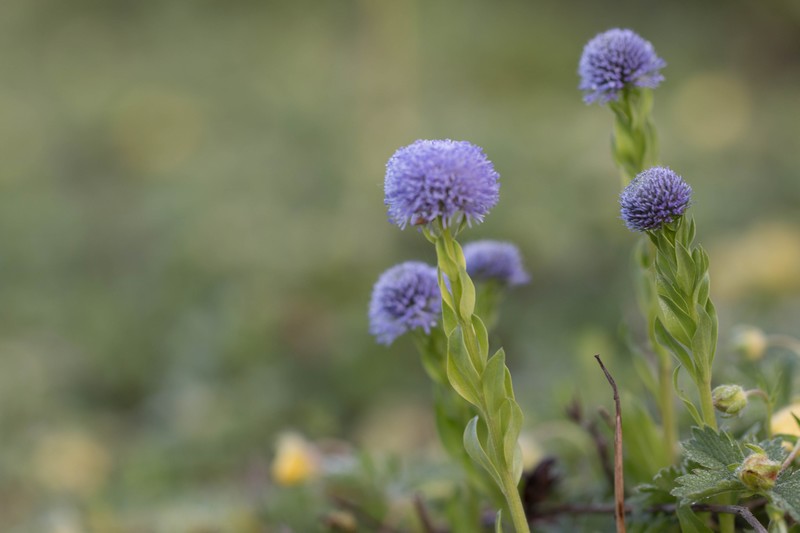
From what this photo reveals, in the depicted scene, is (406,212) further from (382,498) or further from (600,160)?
(600,160)

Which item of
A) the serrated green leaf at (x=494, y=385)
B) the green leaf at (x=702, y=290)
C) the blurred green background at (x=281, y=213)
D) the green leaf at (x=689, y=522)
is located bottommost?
the green leaf at (x=689, y=522)

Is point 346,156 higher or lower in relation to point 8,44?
lower

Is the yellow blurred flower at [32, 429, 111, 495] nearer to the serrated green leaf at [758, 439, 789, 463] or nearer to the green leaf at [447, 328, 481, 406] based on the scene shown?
the green leaf at [447, 328, 481, 406]

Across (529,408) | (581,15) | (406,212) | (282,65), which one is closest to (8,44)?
(282,65)

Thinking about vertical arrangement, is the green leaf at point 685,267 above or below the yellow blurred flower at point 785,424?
above

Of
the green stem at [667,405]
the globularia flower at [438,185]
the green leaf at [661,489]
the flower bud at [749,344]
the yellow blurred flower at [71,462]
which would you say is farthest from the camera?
the yellow blurred flower at [71,462]

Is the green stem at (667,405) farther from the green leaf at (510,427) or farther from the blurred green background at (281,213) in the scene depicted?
the green leaf at (510,427)

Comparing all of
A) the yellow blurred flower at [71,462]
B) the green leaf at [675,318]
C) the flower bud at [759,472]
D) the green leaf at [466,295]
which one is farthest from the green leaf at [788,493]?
the yellow blurred flower at [71,462]
